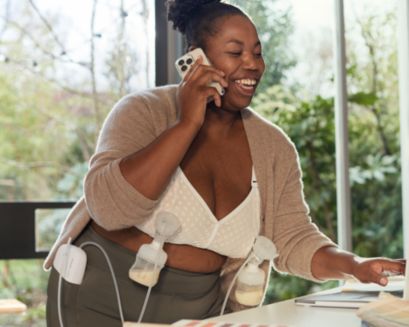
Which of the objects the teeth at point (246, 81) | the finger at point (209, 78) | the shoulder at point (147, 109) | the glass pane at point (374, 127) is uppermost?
the finger at point (209, 78)

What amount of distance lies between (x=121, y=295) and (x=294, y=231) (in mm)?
423

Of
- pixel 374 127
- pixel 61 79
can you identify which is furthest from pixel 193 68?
pixel 374 127

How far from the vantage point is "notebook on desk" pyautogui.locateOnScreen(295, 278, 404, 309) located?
5.15ft

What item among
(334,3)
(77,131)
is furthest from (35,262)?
(334,3)

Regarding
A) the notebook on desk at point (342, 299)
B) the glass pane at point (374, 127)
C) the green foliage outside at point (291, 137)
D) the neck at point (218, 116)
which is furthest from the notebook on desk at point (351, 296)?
the glass pane at point (374, 127)

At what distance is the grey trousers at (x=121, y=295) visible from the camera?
Result: 182cm

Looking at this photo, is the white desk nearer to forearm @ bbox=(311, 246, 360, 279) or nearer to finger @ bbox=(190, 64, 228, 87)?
forearm @ bbox=(311, 246, 360, 279)

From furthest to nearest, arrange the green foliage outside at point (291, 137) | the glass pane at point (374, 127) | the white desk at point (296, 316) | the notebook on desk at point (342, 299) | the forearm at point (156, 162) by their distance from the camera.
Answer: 1. the glass pane at point (374, 127)
2. the green foliage outside at point (291, 137)
3. the forearm at point (156, 162)
4. the notebook on desk at point (342, 299)
5. the white desk at point (296, 316)

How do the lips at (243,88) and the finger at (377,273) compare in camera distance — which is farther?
the lips at (243,88)

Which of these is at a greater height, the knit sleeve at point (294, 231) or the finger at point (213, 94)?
the finger at point (213, 94)

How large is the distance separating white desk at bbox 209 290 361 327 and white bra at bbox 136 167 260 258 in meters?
0.27

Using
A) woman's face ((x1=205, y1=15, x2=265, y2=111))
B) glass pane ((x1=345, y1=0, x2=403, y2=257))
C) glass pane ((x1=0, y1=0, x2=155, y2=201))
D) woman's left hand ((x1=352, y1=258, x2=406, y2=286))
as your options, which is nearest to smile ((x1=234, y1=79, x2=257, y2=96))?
woman's face ((x1=205, y1=15, x2=265, y2=111))

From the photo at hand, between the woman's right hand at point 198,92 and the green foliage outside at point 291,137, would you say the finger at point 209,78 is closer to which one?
the woman's right hand at point 198,92

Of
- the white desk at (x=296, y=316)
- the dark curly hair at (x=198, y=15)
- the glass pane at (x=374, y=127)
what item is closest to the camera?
the white desk at (x=296, y=316)
